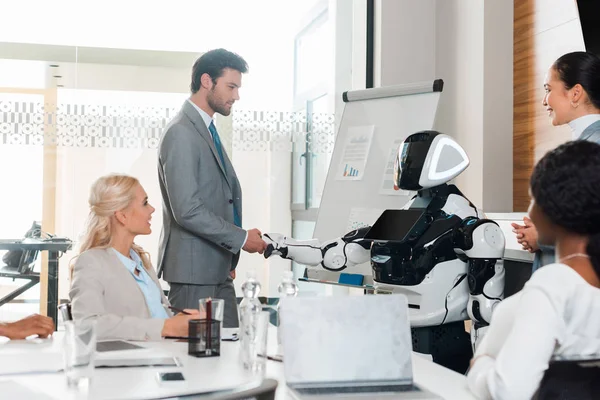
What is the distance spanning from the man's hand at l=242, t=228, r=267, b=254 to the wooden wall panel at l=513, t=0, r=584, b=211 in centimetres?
168

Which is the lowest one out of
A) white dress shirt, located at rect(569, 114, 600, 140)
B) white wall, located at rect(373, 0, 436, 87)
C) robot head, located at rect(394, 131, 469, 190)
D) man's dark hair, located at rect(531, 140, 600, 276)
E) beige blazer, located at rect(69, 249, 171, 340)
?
beige blazer, located at rect(69, 249, 171, 340)

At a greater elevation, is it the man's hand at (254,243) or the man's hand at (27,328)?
the man's hand at (254,243)

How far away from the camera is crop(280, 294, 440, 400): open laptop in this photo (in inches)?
61.0

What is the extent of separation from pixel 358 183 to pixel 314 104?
1086 millimetres

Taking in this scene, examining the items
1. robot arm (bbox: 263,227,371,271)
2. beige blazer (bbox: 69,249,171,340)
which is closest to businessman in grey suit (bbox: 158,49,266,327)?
robot arm (bbox: 263,227,371,271)

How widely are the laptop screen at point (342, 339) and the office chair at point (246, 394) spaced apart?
0.16m

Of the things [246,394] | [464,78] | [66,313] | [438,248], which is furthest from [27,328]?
[464,78]

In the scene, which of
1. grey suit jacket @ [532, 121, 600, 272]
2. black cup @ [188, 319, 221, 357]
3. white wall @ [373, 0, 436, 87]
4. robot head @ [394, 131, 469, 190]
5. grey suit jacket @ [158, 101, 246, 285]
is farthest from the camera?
white wall @ [373, 0, 436, 87]

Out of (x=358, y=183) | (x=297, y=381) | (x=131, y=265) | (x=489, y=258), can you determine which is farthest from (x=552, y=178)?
(x=358, y=183)

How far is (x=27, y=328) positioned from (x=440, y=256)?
59.0 inches

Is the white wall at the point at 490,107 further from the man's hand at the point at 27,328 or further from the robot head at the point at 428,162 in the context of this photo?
the man's hand at the point at 27,328

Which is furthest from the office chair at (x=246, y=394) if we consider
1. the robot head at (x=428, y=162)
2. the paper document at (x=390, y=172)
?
the paper document at (x=390, y=172)

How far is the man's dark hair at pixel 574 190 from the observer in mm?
1292

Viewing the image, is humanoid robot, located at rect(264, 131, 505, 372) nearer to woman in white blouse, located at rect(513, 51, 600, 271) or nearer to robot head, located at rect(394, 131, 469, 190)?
robot head, located at rect(394, 131, 469, 190)
